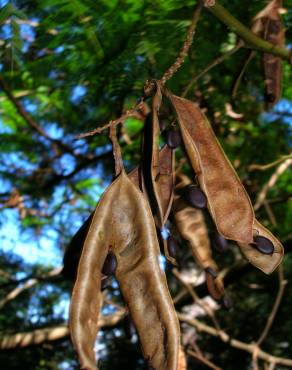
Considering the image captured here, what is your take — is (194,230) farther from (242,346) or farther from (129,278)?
(242,346)

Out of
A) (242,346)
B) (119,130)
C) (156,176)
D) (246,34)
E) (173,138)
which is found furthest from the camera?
(242,346)

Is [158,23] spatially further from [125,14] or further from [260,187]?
[260,187]

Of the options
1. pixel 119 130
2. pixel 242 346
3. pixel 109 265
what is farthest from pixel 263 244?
pixel 242 346

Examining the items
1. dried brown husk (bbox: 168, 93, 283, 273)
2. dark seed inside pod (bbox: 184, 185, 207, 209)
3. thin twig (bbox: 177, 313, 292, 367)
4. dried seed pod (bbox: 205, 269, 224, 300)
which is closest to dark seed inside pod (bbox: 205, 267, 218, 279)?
dried seed pod (bbox: 205, 269, 224, 300)

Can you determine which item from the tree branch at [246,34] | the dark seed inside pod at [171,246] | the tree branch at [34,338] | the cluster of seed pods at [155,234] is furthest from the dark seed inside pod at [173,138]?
the tree branch at [34,338]

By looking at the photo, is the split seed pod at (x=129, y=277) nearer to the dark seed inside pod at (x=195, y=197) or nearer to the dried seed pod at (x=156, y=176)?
the dried seed pod at (x=156, y=176)

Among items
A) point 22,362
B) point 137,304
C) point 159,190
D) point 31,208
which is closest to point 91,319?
point 137,304
